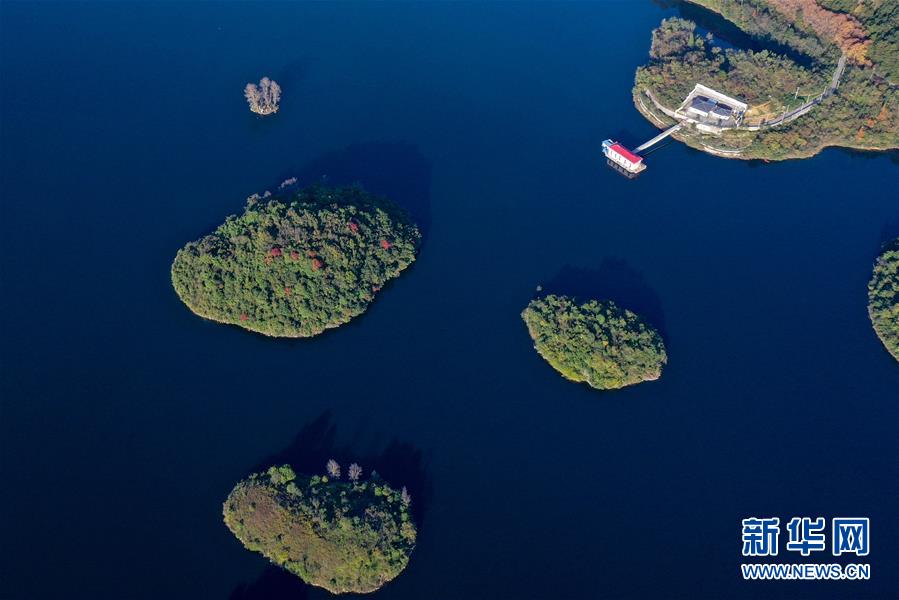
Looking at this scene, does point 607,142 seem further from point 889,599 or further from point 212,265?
point 889,599

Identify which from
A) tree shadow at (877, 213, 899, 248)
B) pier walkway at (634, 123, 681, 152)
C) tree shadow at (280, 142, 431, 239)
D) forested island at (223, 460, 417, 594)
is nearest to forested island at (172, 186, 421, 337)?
tree shadow at (280, 142, 431, 239)

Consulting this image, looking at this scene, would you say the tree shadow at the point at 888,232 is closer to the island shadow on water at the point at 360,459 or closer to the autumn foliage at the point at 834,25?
the autumn foliage at the point at 834,25

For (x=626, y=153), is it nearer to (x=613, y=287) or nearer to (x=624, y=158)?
(x=624, y=158)

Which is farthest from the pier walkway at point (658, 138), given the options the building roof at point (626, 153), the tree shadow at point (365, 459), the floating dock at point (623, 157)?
the tree shadow at point (365, 459)

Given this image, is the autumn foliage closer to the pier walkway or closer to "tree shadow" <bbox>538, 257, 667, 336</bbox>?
the pier walkway

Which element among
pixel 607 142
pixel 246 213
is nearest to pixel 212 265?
pixel 246 213
